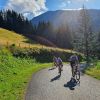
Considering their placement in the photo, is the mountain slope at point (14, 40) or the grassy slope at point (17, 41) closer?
the grassy slope at point (17, 41)

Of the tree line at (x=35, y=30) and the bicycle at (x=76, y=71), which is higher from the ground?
the tree line at (x=35, y=30)

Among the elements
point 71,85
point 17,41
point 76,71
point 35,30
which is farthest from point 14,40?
point 71,85

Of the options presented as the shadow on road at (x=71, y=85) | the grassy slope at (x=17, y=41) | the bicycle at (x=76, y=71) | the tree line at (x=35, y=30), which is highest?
Answer: the tree line at (x=35, y=30)

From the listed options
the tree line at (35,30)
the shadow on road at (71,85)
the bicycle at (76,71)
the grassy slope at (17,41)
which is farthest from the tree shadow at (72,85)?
the tree line at (35,30)

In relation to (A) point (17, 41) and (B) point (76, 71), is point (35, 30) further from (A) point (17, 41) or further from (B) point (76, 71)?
(B) point (76, 71)

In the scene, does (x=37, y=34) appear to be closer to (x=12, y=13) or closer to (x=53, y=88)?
(x=12, y=13)

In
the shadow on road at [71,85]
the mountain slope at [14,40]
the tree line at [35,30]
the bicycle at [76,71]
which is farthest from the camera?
the tree line at [35,30]

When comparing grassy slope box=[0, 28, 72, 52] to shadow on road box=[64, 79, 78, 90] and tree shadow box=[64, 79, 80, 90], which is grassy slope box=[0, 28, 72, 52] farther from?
tree shadow box=[64, 79, 80, 90]

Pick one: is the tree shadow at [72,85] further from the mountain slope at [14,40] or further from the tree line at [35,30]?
the tree line at [35,30]

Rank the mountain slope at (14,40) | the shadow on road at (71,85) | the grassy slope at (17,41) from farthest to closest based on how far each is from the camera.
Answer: the mountain slope at (14,40), the grassy slope at (17,41), the shadow on road at (71,85)

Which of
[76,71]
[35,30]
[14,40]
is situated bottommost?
[76,71]

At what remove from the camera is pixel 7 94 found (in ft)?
62.4

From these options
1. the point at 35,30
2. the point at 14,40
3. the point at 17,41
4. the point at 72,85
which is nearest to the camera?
the point at 72,85

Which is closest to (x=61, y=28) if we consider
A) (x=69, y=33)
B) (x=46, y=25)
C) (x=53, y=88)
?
(x=69, y=33)
